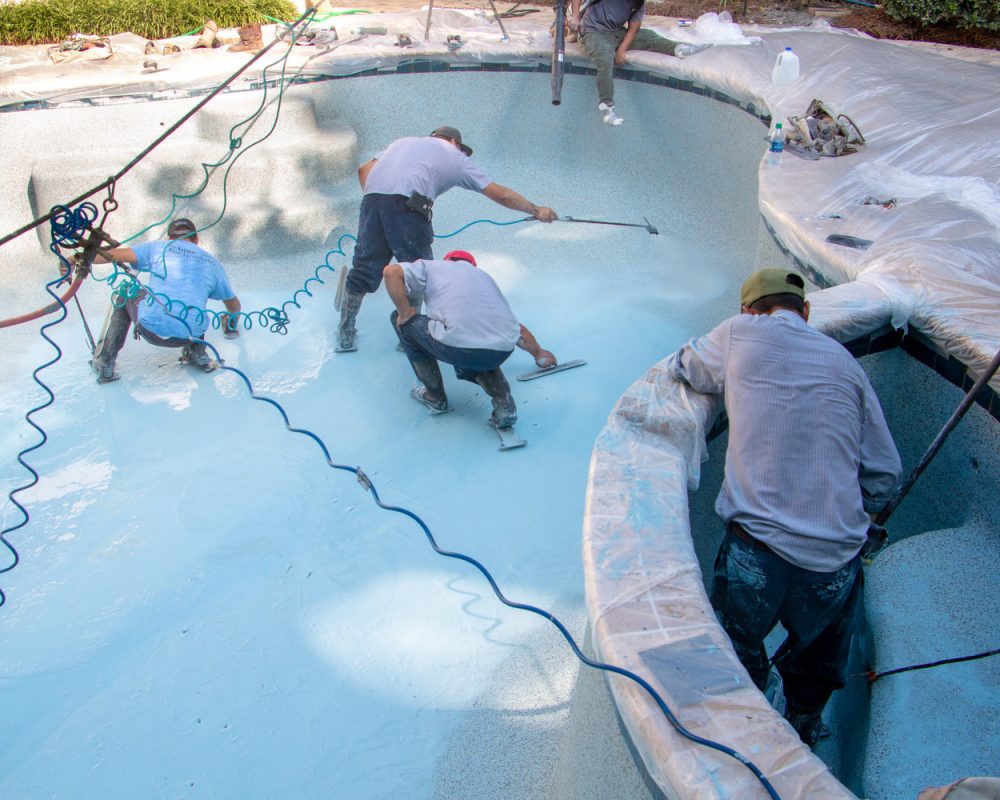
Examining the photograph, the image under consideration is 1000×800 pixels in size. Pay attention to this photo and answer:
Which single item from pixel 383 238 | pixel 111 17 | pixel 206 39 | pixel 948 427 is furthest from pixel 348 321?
pixel 111 17

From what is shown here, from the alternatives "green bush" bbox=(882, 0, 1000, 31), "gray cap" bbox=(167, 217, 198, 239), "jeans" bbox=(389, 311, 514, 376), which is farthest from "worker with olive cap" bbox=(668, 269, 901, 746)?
"green bush" bbox=(882, 0, 1000, 31)

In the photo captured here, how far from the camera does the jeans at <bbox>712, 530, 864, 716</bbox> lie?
6.55 feet

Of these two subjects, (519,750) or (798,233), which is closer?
(519,750)

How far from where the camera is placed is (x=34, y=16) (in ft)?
27.1

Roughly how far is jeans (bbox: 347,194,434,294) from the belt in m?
2.79

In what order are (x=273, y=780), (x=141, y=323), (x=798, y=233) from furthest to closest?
(x=141, y=323), (x=798, y=233), (x=273, y=780)

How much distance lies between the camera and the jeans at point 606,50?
248 inches

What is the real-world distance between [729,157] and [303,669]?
181 inches

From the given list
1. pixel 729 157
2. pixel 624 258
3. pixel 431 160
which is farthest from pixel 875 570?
pixel 729 157

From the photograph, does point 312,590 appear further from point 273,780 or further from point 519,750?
point 519,750

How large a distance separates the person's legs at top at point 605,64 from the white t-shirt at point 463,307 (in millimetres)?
3173

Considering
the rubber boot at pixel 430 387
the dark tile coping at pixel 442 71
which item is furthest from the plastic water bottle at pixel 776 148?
the rubber boot at pixel 430 387

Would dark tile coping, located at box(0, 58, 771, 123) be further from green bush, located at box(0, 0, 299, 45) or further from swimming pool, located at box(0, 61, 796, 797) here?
green bush, located at box(0, 0, 299, 45)

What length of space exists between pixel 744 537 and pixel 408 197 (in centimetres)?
285
